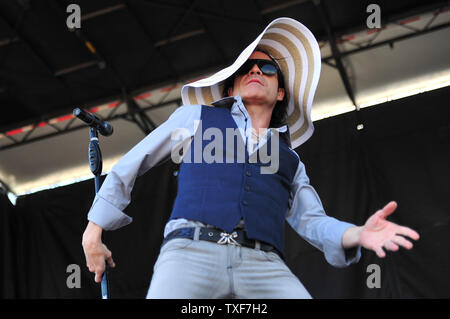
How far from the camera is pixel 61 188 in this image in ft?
16.9

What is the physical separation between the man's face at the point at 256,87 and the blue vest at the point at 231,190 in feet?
0.63

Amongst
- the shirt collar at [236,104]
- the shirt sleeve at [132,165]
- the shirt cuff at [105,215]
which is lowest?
the shirt cuff at [105,215]

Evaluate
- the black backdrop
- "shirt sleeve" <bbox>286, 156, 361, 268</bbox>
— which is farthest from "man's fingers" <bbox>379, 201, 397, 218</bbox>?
the black backdrop

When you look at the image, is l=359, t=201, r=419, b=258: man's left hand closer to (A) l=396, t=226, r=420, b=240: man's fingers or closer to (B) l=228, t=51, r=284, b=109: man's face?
(A) l=396, t=226, r=420, b=240: man's fingers

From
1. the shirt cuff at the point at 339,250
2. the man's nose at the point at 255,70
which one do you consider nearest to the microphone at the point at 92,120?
the man's nose at the point at 255,70

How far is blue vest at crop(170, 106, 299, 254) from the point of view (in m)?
1.54

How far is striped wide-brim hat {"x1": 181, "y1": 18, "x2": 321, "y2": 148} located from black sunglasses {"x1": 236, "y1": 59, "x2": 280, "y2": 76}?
0.27 ft

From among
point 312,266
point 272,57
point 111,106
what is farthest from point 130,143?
point 272,57

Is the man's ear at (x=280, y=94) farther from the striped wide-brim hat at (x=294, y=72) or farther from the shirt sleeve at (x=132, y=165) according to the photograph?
the shirt sleeve at (x=132, y=165)

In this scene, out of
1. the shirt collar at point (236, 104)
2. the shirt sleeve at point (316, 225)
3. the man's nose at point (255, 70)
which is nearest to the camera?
the shirt sleeve at point (316, 225)

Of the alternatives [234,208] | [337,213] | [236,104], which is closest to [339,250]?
[234,208]

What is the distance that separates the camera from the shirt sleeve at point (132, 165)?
1.56 metres

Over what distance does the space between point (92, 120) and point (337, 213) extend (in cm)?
253
